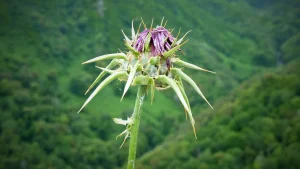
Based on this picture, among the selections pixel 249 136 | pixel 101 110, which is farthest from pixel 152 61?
pixel 101 110

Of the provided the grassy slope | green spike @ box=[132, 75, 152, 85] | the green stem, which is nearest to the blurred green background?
the grassy slope

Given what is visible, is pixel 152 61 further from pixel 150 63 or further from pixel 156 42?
pixel 156 42

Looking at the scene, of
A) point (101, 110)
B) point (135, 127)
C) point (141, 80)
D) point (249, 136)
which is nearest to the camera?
point (135, 127)

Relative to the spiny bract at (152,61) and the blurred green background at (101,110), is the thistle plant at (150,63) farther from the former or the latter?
the blurred green background at (101,110)

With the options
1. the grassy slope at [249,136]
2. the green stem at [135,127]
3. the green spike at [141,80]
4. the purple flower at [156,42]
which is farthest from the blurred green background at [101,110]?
the green stem at [135,127]

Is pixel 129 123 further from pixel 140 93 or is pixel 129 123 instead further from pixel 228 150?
pixel 228 150

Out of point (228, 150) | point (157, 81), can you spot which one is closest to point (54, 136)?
point (228, 150)

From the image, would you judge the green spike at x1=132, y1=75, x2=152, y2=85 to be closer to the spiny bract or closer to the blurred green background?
the spiny bract
